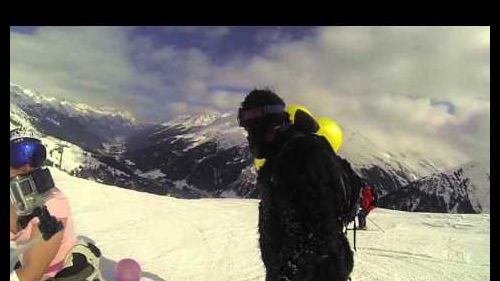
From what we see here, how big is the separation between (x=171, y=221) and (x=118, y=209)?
1.17m

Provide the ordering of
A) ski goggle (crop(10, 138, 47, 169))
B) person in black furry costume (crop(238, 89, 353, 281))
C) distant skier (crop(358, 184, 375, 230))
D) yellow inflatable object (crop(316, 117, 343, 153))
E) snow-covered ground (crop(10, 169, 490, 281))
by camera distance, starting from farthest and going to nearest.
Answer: distant skier (crop(358, 184, 375, 230))
snow-covered ground (crop(10, 169, 490, 281))
ski goggle (crop(10, 138, 47, 169))
yellow inflatable object (crop(316, 117, 343, 153))
person in black furry costume (crop(238, 89, 353, 281))

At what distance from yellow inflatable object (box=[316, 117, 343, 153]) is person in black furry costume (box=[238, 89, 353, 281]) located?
47cm

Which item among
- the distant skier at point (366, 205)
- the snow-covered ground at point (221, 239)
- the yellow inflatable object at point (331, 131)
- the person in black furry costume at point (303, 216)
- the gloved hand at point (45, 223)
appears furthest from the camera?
the distant skier at point (366, 205)

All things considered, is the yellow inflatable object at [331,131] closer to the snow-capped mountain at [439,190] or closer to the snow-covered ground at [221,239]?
the snow-covered ground at [221,239]

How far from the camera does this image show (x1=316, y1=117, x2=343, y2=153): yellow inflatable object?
7.82 feet

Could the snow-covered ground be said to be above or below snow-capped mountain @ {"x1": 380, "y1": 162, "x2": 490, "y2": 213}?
above

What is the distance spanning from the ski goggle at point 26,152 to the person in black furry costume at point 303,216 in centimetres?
196

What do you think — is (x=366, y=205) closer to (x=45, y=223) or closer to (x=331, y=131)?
(x=45, y=223)

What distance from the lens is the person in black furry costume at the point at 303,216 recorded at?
1762mm

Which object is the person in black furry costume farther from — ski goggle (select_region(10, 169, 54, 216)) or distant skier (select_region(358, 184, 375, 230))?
distant skier (select_region(358, 184, 375, 230))

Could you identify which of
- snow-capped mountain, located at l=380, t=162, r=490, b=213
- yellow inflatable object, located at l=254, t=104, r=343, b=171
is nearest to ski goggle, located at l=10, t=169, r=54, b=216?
yellow inflatable object, located at l=254, t=104, r=343, b=171

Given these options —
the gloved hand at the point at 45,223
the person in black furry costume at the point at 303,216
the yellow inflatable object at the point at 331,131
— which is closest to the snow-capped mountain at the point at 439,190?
the gloved hand at the point at 45,223
